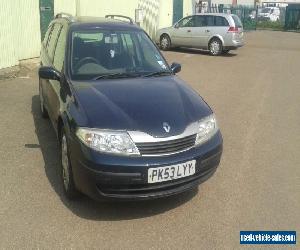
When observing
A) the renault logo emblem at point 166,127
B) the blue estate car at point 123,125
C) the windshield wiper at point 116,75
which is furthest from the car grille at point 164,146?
the windshield wiper at point 116,75

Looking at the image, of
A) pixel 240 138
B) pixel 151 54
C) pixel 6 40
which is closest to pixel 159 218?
pixel 151 54

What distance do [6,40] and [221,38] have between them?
9122 millimetres

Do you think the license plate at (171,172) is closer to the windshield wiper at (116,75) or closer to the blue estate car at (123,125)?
the blue estate car at (123,125)

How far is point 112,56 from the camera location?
4969 mm

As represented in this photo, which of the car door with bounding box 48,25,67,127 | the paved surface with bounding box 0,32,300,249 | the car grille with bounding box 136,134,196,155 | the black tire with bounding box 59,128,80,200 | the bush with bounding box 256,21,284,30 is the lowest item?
the paved surface with bounding box 0,32,300,249

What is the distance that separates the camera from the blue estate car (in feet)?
11.6

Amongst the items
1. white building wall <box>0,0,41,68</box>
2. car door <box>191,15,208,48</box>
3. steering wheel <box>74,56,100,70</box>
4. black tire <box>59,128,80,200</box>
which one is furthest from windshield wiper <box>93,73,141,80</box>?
car door <box>191,15,208,48</box>

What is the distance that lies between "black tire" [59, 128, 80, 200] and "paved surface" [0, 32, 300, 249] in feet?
0.32

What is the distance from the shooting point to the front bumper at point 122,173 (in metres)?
3.47

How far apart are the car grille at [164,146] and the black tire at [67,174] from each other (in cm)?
85

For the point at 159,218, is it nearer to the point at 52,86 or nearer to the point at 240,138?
the point at 52,86

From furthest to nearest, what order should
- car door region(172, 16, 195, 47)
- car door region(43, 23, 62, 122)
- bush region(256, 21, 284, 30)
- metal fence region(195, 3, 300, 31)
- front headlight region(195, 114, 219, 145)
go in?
bush region(256, 21, 284, 30) → metal fence region(195, 3, 300, 31) → car door region(172, 16, 195, 47) → car door region(43, 23, 62, 122) → front headlight region(195, 114, 219, 145)

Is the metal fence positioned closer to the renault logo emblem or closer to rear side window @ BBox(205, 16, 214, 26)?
rear side window @ BBox(205, 16, 214, 26)

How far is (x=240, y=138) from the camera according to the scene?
243 inches
